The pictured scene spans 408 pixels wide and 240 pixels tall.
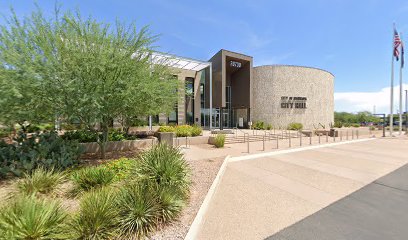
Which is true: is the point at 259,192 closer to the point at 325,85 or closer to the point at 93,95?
the point at 93,95

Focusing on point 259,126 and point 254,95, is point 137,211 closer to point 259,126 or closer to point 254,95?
point 259,126

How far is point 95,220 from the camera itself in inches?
142

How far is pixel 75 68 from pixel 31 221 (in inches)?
Result: 208

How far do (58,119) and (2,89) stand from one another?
2.20 m

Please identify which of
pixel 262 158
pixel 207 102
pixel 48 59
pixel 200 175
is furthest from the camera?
pixel 207 102

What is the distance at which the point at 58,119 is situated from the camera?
786cm

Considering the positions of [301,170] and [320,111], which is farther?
[320,111]

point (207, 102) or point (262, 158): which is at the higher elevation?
point (207, 102)

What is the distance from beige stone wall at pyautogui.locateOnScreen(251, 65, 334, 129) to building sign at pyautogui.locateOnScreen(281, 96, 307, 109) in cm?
51

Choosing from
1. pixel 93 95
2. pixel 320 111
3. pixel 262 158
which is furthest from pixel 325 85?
pixel 93 95

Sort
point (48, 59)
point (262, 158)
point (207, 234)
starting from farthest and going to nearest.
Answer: point (262, 158) < point (48, 59) < point (207, 234)

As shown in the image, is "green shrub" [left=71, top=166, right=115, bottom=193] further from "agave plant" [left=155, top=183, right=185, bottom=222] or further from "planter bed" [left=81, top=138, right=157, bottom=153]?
"planter bed" [left=81, top=138, right=157, bottom=153]

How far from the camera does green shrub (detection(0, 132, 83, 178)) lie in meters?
6.69

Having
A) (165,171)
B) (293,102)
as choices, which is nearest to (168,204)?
(165,171)
